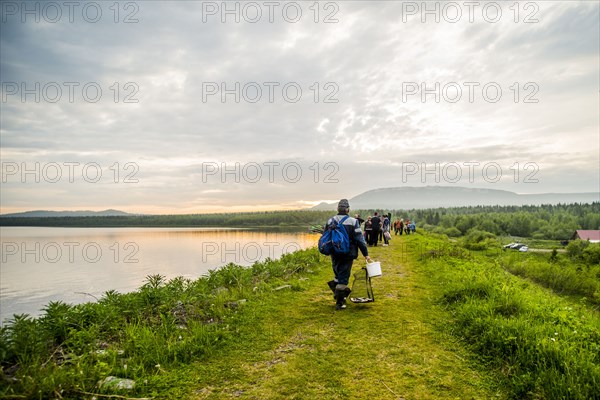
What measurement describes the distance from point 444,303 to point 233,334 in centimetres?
556

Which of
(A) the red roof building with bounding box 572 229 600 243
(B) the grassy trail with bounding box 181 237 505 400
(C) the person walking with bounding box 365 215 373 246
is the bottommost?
(A) the red roof building with bounding box 572 229 600 243

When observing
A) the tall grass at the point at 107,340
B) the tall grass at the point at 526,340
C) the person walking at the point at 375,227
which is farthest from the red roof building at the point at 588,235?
the tall grass at the point at 107,340

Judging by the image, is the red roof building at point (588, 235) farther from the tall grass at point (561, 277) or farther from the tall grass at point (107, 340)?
the tall grass at point (107, 340)

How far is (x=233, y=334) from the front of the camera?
20.5 ft

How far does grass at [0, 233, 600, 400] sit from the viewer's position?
13.7 ft

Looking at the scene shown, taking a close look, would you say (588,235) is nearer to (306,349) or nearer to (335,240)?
(335,240)

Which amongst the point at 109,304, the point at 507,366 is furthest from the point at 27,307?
the point at 507,366

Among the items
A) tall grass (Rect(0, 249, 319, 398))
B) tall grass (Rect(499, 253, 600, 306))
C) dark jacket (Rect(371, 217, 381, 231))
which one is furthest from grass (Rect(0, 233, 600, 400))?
tall grass (Rect(499, 253, 600, 306))

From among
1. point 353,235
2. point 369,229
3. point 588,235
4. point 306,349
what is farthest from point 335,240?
point 588,235

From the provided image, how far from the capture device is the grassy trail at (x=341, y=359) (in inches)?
168

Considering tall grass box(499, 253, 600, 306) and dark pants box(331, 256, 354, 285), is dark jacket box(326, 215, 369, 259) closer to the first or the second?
dark pants box(331, 256, 354, 285)

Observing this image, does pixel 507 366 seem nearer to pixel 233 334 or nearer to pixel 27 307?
pixel 233 334

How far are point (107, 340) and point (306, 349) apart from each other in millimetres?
3754

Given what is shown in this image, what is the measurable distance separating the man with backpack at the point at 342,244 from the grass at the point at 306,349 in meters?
0.59
